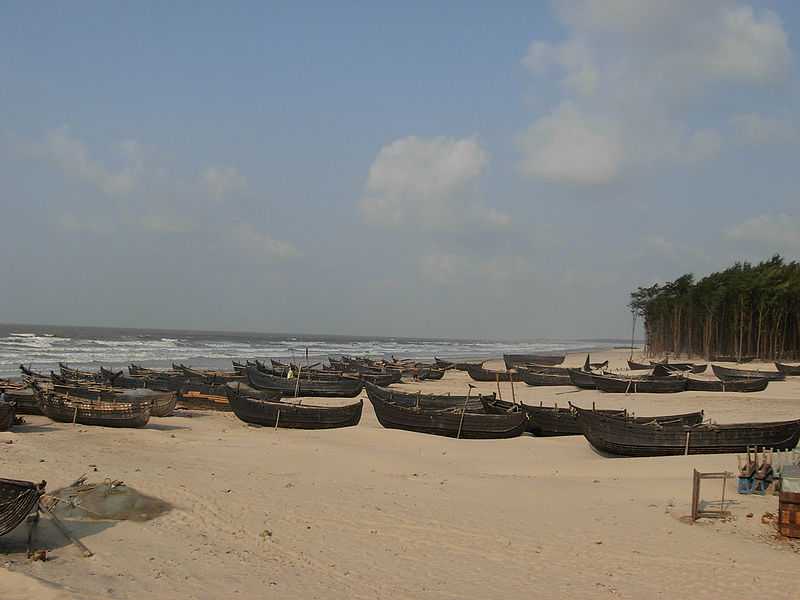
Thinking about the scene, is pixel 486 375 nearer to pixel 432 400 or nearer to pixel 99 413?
pixel 432 400

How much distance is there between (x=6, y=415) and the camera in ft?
61.0

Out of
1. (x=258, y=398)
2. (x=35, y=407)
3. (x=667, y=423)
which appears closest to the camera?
(x=667, y=423)

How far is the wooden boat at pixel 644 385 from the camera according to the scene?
32.2 metres

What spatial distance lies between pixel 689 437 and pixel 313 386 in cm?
2127

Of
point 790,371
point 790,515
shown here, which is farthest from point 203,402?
point 790,371

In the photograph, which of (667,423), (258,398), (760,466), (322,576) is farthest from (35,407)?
(760,466)

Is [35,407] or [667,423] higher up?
[667,423]

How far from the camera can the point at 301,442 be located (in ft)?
63.2

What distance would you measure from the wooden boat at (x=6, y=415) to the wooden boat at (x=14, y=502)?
38.6 feet

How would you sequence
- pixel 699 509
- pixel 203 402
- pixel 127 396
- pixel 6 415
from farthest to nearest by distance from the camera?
1. pixel 203 402
2. pixel 127 396
3. pixel 6 415
4. pixel 699 509

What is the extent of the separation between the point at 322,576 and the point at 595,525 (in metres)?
4.78

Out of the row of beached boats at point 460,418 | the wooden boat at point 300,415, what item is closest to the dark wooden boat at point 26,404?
the row of beached boats at point 460,418

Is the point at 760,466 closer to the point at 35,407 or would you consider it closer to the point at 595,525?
the point at 595,525

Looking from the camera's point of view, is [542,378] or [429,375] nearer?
[542,378]
